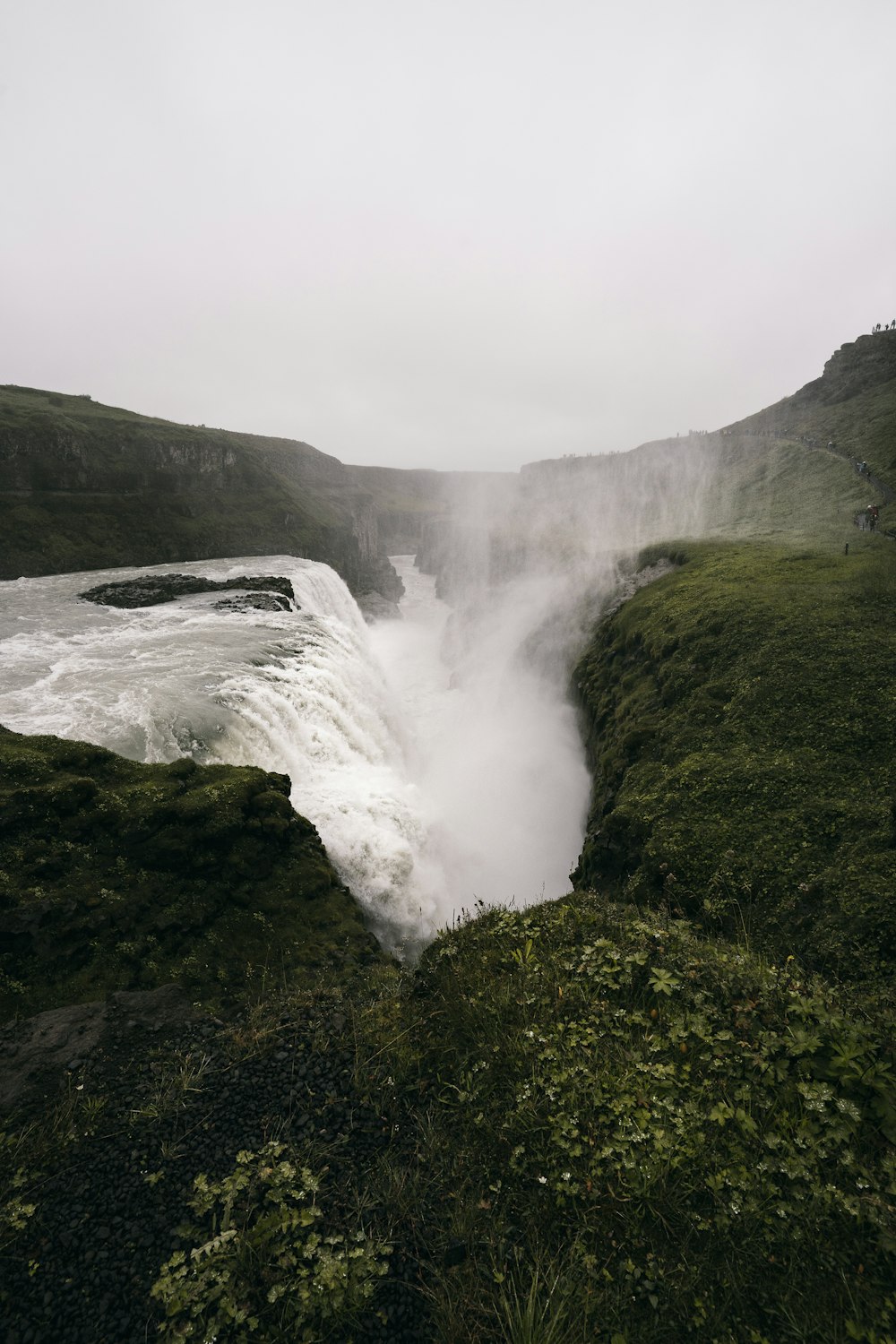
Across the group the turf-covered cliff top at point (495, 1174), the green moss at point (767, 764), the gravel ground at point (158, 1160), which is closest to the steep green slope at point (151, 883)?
the gravel ground at point (158, 1160)

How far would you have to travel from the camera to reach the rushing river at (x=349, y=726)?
16906 millimetres

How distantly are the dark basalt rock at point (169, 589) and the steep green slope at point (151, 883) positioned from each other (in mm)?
25817

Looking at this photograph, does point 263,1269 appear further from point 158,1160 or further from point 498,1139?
point 498,1139

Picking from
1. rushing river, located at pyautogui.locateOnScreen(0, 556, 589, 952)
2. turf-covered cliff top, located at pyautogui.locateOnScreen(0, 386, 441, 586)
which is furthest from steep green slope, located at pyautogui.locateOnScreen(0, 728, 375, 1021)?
turf-covered cliff top, located at pyautogui.locateOnScreen(0, 386, 441, 586)

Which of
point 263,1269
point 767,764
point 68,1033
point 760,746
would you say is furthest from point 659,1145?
point 760,746

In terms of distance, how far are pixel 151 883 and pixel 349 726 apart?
13.6 meters

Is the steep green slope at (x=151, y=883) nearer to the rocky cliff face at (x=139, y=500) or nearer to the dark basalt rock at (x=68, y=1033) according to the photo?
the dark basalt rock at (x=68, y=1033)

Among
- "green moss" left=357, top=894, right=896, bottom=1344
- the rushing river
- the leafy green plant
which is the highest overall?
"green moss" left=357, top=894, right=896, bottom=1344

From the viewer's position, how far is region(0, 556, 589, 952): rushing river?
16906 millimetres

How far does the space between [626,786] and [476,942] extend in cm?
1010

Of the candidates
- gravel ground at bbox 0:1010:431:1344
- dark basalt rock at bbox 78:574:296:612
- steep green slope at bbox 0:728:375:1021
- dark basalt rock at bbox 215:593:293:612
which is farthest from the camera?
dark basalt rock at bbox 78:574:296:612

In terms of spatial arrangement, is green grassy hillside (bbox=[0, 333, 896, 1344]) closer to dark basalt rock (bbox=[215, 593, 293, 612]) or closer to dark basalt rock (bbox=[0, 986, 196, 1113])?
dark basalt rock (bbox=[0, 986, 196, 1113])

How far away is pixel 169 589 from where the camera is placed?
41312 mm

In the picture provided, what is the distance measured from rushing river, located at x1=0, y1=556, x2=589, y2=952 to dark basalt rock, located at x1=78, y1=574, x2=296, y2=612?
1.50m
